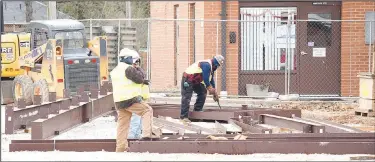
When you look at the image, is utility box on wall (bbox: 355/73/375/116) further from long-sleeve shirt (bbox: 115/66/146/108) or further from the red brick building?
long-sleeve shirt (bbox: 115/66/146/108)

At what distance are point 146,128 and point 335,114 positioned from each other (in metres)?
9.32

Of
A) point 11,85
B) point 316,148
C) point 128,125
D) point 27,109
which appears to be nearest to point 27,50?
point 11,85

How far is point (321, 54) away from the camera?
87.0 ft

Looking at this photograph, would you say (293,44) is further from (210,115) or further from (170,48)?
(210,115)

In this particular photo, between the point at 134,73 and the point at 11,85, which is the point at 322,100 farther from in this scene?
the point at 134,73

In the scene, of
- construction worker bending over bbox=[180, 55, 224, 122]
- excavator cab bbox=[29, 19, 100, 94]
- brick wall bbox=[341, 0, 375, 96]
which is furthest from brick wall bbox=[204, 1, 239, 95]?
construction worker bending over bbox=[180, 55, 224, 122]

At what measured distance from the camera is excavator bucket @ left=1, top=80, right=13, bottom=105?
27.2m

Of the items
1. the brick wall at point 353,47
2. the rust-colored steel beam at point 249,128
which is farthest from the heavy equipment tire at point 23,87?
the brick wall at point 353,47

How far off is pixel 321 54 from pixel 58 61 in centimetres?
790

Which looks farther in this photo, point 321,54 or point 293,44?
point 321,54

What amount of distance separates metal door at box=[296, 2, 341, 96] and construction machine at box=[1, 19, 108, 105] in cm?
595

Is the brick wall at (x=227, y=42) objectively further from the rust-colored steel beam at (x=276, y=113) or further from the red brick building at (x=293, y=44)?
the rust-colored steel beam at (x=276, y=113)

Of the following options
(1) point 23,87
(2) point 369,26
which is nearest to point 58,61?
(1) point 23,87

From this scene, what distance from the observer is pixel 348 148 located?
13500 mm
